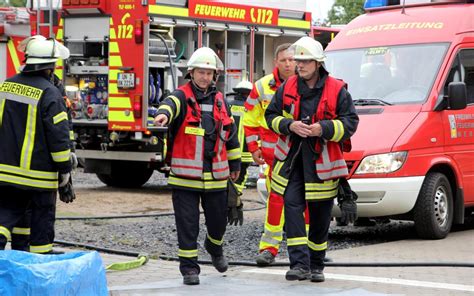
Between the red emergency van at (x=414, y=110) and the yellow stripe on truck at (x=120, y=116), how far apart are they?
173 inches

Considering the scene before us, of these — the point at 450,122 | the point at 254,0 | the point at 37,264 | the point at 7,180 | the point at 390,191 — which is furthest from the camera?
the point at 254,0

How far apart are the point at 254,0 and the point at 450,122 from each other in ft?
23.5

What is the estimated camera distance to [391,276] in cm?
848

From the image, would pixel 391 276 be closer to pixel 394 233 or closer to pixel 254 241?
pixel 254 241

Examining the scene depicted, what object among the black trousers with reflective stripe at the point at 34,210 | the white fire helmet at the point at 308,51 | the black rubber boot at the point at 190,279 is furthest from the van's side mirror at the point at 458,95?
the black trousers with reflective stripe at the point at 34,210

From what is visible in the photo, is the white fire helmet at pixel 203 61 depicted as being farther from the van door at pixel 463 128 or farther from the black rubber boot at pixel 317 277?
the van door at pixel 463 128

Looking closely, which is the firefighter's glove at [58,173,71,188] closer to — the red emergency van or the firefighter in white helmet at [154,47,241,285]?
the firefighter in white helmet at [154,47,241,285]

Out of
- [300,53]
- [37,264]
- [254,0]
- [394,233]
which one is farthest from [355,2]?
[37,264]

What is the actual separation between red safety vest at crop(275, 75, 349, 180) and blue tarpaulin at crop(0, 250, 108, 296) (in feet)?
7.70

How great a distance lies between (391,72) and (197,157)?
12.8 ft

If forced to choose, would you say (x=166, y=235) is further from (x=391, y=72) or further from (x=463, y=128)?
(x=463, y=128)

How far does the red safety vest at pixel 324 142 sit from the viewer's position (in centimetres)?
813

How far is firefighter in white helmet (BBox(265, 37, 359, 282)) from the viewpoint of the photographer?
26.6 ft

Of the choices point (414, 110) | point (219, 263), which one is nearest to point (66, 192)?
point (219, 263)
